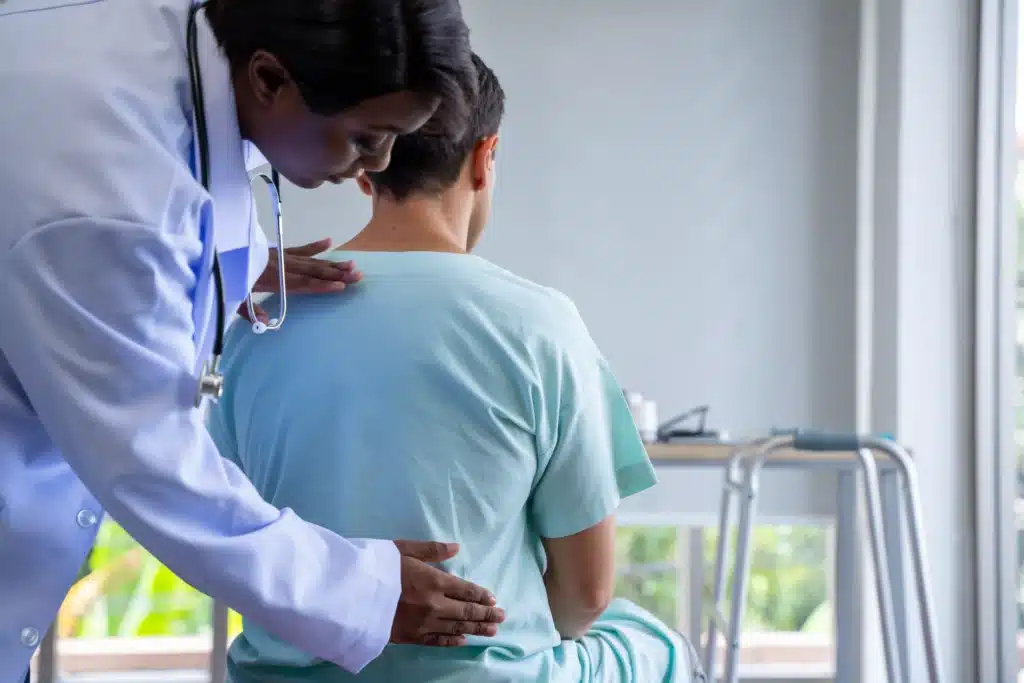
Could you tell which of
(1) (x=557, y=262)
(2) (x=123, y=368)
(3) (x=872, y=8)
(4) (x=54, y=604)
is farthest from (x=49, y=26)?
(3) (x=872, y=8)

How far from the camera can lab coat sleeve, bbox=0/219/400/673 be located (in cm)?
72

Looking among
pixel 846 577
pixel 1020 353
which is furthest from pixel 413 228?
pixel 1020 353

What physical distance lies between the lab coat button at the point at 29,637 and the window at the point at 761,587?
2696 millimetres

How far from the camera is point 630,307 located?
3422mm

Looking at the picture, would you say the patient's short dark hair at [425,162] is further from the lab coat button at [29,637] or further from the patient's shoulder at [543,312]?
the lab coat button at [29,637]

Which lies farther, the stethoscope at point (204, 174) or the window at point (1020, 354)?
the window at point (1020, 354)

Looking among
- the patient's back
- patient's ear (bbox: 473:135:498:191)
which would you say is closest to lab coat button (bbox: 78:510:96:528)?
the patient's back

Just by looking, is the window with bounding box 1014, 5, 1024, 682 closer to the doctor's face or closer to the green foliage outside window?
the green foliage outside window

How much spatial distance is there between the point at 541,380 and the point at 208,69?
415mm

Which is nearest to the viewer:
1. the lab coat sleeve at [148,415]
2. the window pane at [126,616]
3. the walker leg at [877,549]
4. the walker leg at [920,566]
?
the lab coat sleeve at [148,415]

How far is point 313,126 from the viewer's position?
2.77ft

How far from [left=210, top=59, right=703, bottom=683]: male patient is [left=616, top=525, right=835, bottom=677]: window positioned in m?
2.33

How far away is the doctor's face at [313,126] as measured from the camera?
2.73ft

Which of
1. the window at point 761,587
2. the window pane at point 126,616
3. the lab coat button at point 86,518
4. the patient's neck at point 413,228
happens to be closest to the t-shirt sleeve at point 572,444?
the patient's neck at point 413,228
